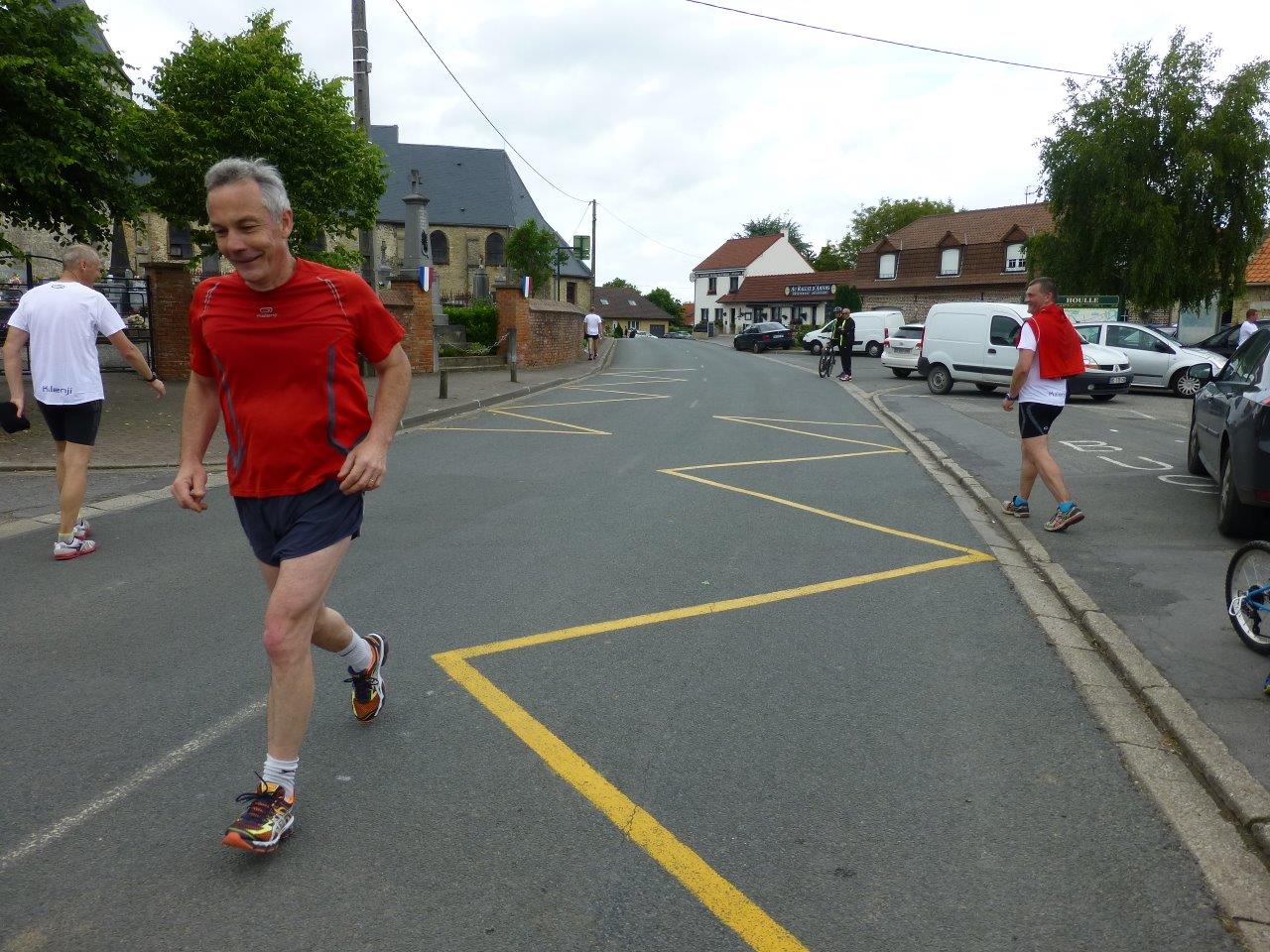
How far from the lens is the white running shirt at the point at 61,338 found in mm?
6129

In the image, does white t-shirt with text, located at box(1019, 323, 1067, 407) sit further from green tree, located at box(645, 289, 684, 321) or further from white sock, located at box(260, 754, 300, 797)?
green tree, located at box(645, 289, 684, 321)

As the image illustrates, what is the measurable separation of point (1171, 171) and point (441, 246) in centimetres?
4880

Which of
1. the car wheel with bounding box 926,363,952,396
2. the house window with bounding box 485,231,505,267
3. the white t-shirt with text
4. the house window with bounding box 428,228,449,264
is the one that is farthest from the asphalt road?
the house window with bounding box 485,231,505,267

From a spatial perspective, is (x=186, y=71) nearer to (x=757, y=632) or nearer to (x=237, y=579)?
(x=237, y=579)

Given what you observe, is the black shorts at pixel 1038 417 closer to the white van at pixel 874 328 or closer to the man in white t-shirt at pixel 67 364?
the man in white t-shirt at pixel 67 364

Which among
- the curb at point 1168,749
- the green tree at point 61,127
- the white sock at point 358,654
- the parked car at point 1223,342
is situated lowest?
the curb at point 1168,749

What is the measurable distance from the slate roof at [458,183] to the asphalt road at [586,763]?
201 ft

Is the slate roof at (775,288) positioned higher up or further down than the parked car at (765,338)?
higher up

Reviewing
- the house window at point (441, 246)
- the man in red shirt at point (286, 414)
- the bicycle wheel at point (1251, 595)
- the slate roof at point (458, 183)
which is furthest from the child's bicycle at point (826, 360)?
the house window at point (441, 246)

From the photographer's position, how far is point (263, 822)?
277cm

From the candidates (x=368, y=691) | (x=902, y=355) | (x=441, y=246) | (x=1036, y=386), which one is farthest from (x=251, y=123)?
(x=441, y=246)

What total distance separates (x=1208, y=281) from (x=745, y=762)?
29141 mm

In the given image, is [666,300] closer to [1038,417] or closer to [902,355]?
[902,355]

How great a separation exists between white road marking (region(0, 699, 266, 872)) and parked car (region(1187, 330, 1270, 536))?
235 inches
